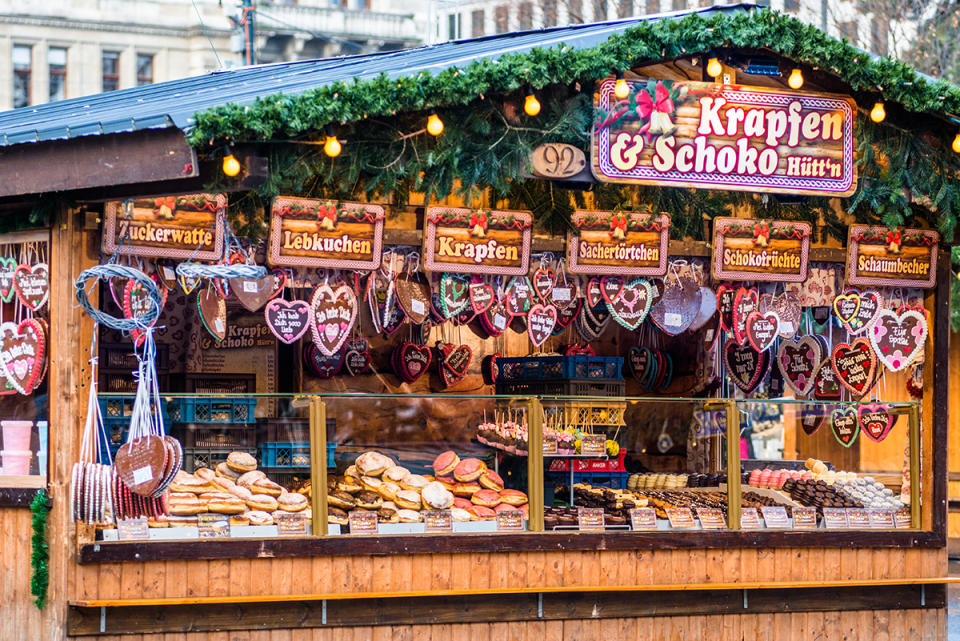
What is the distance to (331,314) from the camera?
9117mm

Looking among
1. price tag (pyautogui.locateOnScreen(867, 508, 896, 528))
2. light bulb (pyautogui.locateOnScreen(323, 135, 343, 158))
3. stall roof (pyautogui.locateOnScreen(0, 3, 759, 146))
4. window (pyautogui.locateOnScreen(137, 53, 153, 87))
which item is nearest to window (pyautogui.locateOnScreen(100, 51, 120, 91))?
window (pyautogui.locateOnScreen(137, 53, 153, 87))

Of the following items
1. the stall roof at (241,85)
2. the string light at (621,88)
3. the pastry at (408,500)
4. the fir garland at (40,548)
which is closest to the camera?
the stall roof at (241,85)

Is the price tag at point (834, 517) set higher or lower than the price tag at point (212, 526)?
lower

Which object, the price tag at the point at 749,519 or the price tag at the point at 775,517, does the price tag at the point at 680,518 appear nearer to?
the price tag at the point at 749,519

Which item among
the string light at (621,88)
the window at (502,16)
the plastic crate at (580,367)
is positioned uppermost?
the window at (502,16)

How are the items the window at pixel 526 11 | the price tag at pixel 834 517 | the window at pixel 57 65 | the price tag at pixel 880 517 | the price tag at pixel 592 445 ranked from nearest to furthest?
the price tag at pixel 592 445 < the price tag at pixel 834 517 < the price tag at pixel 880 517 < the window at pixel 526 11 < the window at pixel 57 65

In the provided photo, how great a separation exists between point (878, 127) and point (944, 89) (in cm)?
51

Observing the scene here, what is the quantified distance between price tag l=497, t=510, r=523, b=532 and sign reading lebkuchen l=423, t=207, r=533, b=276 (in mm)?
1560

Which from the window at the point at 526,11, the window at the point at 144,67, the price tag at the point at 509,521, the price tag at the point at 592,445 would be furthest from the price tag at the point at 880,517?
the window at the point at 144,67

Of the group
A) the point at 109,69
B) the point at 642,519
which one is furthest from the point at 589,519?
the point at 109,69

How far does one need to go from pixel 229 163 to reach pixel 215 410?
2.00 meters

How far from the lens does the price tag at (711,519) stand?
971cm

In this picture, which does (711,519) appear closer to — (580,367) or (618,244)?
(580,367)

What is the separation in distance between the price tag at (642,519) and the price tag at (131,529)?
3182 millimetres
